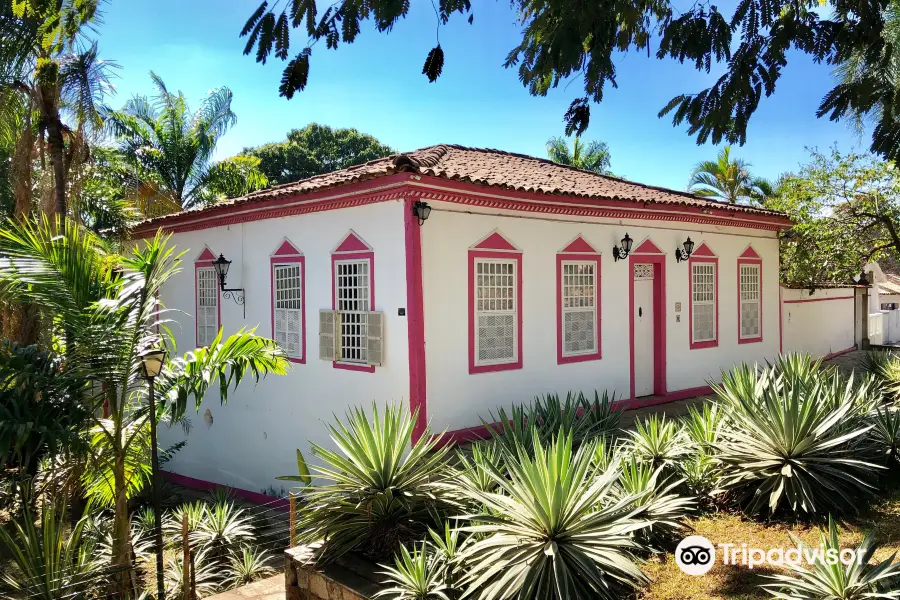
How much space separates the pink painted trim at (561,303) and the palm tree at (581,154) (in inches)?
691

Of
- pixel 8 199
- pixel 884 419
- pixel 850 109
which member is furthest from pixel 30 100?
pixel 884 419

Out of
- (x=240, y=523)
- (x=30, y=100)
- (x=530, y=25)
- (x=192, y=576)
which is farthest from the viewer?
(x=30, y=100)

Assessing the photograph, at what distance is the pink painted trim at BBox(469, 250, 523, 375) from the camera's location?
29.2ft

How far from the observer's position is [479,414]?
8.93 meters

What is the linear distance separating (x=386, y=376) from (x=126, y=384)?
3134 mm

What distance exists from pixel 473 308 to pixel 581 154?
2132 cm

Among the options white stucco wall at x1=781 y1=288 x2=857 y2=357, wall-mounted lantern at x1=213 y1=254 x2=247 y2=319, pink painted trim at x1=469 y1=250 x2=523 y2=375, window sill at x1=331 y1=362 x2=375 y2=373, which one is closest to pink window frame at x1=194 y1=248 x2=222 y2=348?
wall-mounted lantern at x1=213 y1=254 x2=247 y2=319

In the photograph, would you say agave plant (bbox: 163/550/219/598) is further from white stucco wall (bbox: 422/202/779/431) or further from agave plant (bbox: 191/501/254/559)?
white stucco wall (bbox: 422/202/779/431)

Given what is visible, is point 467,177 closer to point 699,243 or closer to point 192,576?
point 192,576

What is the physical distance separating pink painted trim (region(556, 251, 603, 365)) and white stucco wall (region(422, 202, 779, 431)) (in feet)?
0.28

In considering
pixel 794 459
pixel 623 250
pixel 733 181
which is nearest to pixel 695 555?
pixel 794 459

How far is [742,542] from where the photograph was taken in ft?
16.3

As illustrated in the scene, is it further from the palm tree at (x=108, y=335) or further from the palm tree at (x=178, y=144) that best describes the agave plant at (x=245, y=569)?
the palm tree at (x=178, y=144)

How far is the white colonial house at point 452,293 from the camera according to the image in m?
8.45
